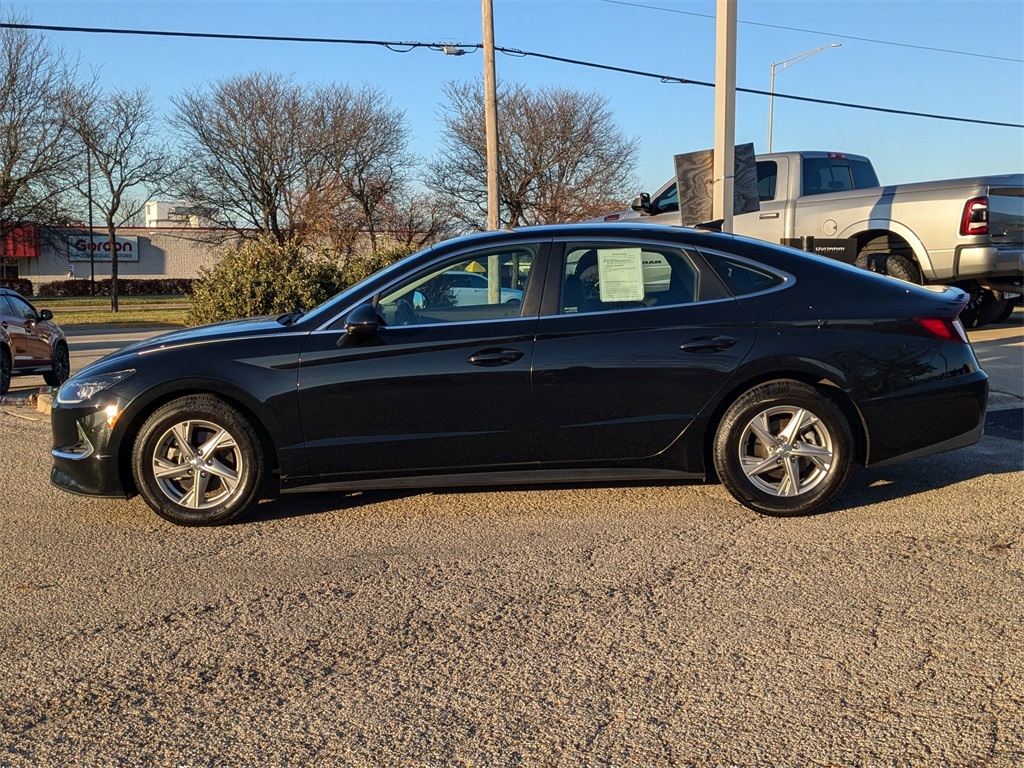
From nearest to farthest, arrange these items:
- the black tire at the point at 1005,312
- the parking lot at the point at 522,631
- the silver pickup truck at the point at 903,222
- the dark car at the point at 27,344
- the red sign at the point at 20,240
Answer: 1. the parking lot at the point at 522,631
2. the dark car at the point at 27,344
3. the silver pickup truck at the point at 903,222
4. the black tire at the point at 1005,312
5. the red sign at the point at 20,240

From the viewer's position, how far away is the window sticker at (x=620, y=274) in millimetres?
5496

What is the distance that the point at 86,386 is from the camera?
5.43 meters

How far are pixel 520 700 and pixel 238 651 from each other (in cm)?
115

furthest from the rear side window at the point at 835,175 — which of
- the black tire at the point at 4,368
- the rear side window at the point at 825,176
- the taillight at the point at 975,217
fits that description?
the black tire at the point at 4,368

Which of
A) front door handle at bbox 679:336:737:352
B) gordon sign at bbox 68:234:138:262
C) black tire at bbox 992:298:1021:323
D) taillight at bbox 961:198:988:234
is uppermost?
gordon sign at bbox 68:234:138:262

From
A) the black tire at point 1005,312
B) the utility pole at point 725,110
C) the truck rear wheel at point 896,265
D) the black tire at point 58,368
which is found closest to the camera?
the utility pole at point 725,110

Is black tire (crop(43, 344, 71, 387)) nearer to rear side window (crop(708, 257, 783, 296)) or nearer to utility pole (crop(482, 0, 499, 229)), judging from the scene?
utility pole (crop(482, 0, 499, 229))

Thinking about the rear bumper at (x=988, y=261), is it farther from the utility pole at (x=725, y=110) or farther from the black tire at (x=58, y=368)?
the black tire at (x=58, y=368)

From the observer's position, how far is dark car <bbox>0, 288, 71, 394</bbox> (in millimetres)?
11953

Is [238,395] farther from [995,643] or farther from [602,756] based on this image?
[995,643]

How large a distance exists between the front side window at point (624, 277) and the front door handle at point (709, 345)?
0.27m

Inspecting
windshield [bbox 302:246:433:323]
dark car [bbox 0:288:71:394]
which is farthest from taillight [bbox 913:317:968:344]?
dark car [bbox 0:288:71:394]

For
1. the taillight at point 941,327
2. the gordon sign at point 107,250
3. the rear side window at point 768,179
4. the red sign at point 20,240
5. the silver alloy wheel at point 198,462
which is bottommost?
the silver alloy wheel at point 198,462

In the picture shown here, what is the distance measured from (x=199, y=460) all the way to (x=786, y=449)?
10.3ft
